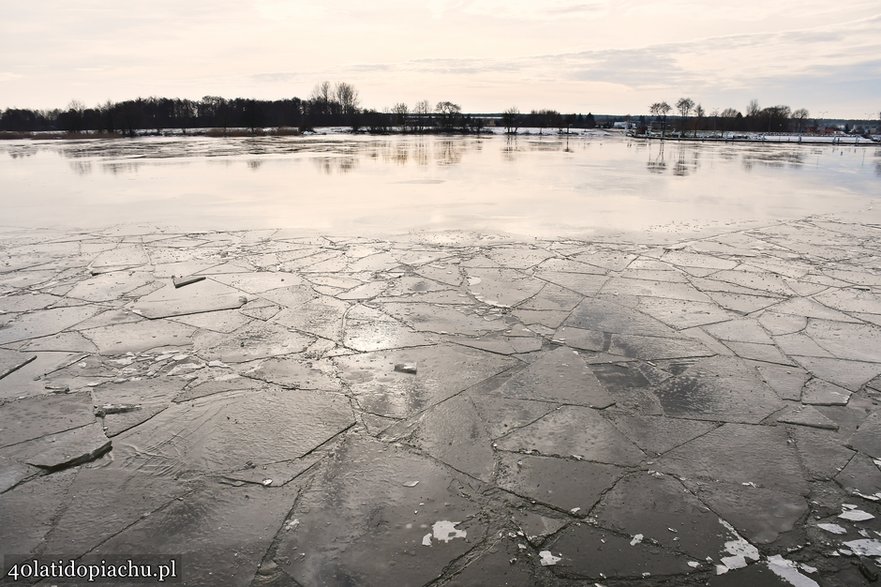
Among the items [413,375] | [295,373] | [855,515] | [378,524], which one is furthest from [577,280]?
[378,524]

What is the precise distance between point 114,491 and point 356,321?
2.40 m

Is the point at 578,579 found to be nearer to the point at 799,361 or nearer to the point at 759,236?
the point at 799,361

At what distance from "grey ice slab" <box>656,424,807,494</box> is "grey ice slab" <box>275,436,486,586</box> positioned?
115cm

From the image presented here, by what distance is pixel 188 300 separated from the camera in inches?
210

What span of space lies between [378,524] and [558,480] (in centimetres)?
91

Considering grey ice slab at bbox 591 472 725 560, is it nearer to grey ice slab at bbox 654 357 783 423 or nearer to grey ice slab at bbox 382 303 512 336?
grey ice slab at bbox 654 357 783 423

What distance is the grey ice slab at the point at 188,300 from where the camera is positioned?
502 centimetres

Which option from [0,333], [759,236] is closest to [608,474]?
[0,333]

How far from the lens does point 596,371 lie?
3898 millimetres

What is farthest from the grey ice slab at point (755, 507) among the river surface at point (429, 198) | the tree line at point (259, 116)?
the tree line at point (259, 116)

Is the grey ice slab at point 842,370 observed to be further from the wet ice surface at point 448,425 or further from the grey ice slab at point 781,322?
the grey ice slab at point 781,322

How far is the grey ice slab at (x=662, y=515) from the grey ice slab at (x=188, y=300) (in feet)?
12.6

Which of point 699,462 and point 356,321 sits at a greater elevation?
point 356,321

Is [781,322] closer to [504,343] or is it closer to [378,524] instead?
[504,343]
